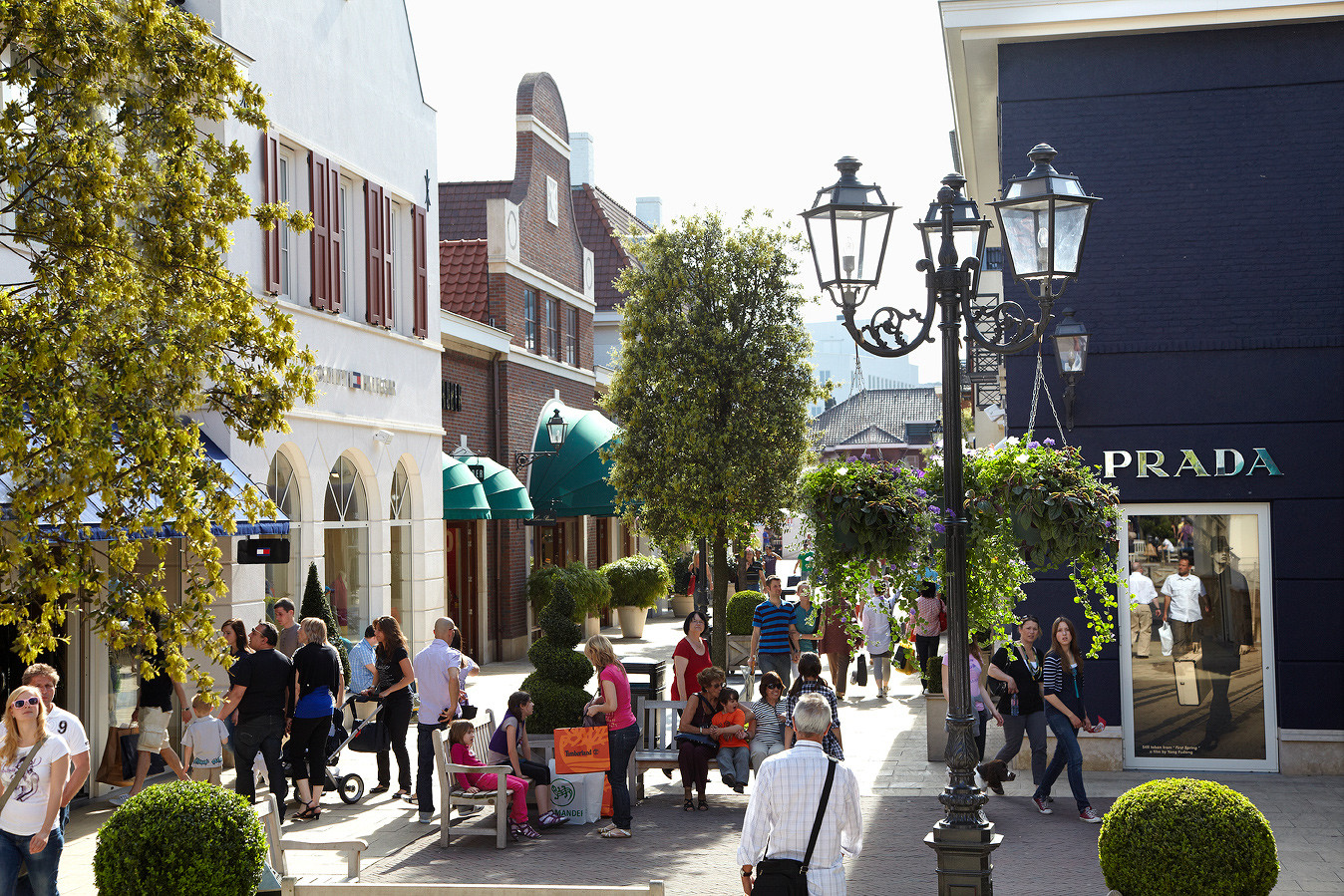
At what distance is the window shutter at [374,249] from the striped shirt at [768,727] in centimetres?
829

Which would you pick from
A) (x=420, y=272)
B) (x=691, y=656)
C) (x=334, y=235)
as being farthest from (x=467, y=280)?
(x=691, y=656)

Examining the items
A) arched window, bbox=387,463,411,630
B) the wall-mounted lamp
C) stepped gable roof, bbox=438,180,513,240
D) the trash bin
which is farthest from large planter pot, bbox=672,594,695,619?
the wall-mounted lamp

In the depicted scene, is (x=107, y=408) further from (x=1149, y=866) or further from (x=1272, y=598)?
(x=1272, y=598)

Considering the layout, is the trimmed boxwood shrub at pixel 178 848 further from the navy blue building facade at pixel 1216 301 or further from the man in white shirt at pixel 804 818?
the navy blue building facade at pixel 1216 301

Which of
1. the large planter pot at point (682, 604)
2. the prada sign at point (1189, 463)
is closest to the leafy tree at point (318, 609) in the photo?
the prada sign at point (1189, 463)

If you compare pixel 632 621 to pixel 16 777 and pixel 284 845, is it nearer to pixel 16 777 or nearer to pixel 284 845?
pixel 284 845

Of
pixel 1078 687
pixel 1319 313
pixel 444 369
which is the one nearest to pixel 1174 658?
pixel 1078 687

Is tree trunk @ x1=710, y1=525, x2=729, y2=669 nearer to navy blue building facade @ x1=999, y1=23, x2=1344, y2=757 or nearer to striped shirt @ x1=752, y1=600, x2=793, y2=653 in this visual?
striped shirt @ x1=752, y1=600, x2=793, y2=653

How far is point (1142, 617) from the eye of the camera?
43.3ft

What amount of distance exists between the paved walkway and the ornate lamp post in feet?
8.09

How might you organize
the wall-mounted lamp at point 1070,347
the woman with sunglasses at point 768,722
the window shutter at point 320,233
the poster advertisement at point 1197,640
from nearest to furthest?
the woman with sunglasses at point 768,722, the wall-mounted lamp at point 1070,347, the poster advertisement at point 1197,640, the window shutter at point 320,233

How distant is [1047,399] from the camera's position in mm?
13258

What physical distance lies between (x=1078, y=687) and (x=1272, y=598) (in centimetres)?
286

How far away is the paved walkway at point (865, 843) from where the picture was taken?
935 cm
